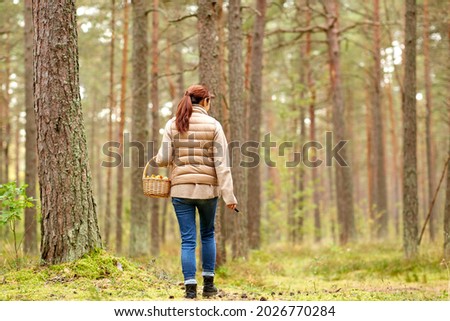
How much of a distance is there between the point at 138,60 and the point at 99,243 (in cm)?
883

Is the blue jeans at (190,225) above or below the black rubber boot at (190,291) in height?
above

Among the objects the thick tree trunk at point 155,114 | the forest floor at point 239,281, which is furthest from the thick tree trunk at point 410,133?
the thick tree trunk at point 155,114

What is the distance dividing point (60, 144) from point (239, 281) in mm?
4028

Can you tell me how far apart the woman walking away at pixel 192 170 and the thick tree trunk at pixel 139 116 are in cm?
854

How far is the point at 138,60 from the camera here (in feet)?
50.5

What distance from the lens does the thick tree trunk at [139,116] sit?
15.2 meters

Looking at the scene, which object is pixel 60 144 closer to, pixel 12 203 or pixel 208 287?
pixel 12 203

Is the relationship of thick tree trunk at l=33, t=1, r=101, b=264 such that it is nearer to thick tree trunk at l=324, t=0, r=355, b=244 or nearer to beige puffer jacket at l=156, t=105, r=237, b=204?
beige puffer jacket at l=156, t=105, r=237, b=204

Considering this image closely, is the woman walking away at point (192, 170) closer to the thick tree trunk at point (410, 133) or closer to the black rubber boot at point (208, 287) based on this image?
the black rubber boot at point (208, 287)

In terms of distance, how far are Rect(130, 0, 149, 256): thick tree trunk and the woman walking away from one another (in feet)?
28.0

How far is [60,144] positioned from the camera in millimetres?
7164

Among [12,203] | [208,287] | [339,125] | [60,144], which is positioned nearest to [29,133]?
[12,203]
